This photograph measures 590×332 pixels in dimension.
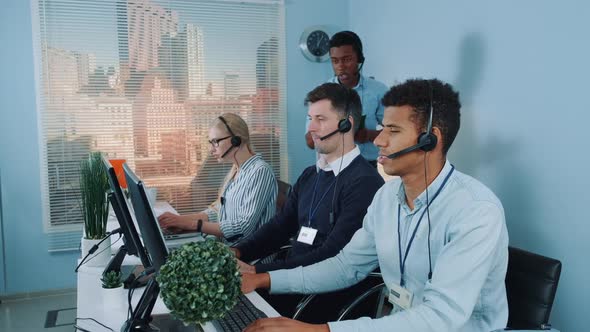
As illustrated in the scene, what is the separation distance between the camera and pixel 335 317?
6.37 ft

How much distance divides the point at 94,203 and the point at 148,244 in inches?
29.8

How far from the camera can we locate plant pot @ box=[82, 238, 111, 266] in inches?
76.7

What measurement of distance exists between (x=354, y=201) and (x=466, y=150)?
0.89 m

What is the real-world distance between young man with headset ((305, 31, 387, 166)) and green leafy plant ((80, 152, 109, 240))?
54.0 inches

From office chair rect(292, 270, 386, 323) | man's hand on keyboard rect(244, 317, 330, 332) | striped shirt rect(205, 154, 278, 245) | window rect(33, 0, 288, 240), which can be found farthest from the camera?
window rect(33, 0, 288, 240)

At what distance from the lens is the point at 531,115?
7.07ft

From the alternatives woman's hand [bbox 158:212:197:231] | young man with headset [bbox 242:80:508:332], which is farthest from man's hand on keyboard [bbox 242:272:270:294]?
woman's hand [bbox 158:212:197:231]

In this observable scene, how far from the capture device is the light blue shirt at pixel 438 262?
4.02 ft

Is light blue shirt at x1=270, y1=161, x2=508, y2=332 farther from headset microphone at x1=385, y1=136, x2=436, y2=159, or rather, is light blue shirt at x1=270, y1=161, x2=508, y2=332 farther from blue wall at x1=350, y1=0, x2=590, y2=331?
blue wall at x1=350, y1=0, x2=590, y2=331

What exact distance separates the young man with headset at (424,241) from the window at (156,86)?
99.9 inches

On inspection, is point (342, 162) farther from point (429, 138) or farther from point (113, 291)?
point (113, 291)

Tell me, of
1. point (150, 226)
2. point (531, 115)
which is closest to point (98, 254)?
point (150, 226)

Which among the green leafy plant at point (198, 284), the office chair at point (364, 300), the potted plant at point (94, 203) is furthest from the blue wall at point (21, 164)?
the green leafy plant at point (198, 284)

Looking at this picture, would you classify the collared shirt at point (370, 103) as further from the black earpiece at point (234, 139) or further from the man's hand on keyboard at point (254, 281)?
the man's hand on keyboard at point (254, 281)
